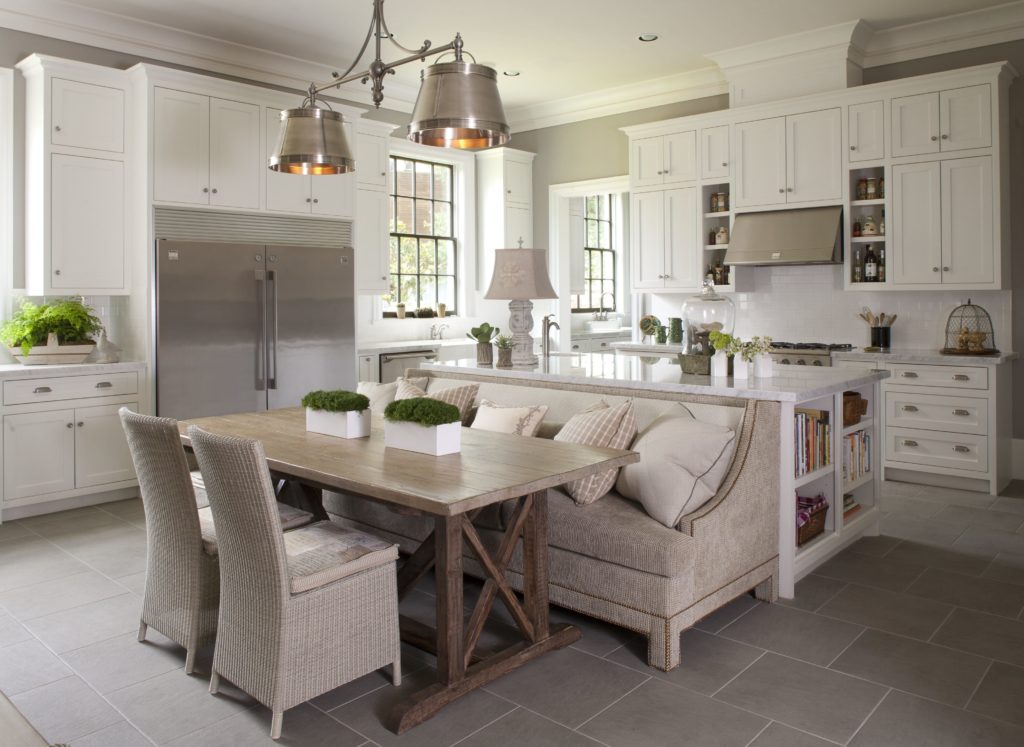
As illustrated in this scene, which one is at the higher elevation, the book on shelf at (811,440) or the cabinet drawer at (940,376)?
the cabinet drawer at (940,376)

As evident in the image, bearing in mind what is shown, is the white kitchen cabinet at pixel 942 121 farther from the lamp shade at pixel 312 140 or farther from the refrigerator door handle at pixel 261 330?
the refrigerator door handle at pixel 261 330

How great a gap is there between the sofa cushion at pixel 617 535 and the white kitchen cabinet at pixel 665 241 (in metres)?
3.78

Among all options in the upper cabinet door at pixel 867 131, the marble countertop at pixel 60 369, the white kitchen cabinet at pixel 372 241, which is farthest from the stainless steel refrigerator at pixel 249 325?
the upper cabinet door at pixel 867 131

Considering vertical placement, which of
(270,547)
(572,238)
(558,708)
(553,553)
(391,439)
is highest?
(572,238)

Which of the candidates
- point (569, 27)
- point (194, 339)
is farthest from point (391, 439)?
point (569, 27)

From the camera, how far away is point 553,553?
10.5ft

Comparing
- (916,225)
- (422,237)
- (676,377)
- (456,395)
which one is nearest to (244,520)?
(456,395)

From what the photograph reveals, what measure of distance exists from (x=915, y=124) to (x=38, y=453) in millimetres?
5830

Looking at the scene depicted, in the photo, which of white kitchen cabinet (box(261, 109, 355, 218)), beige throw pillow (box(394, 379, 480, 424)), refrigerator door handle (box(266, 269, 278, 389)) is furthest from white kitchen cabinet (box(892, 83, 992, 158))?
refrigerator door handle (box(266, 269, 278, 389))

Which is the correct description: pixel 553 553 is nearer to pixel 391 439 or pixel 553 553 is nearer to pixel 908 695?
pixel 391 439

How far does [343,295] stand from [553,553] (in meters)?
3.49

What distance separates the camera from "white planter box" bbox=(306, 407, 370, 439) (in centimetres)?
325

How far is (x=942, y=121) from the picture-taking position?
214 inches

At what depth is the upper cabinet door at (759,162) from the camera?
613 centimetres
